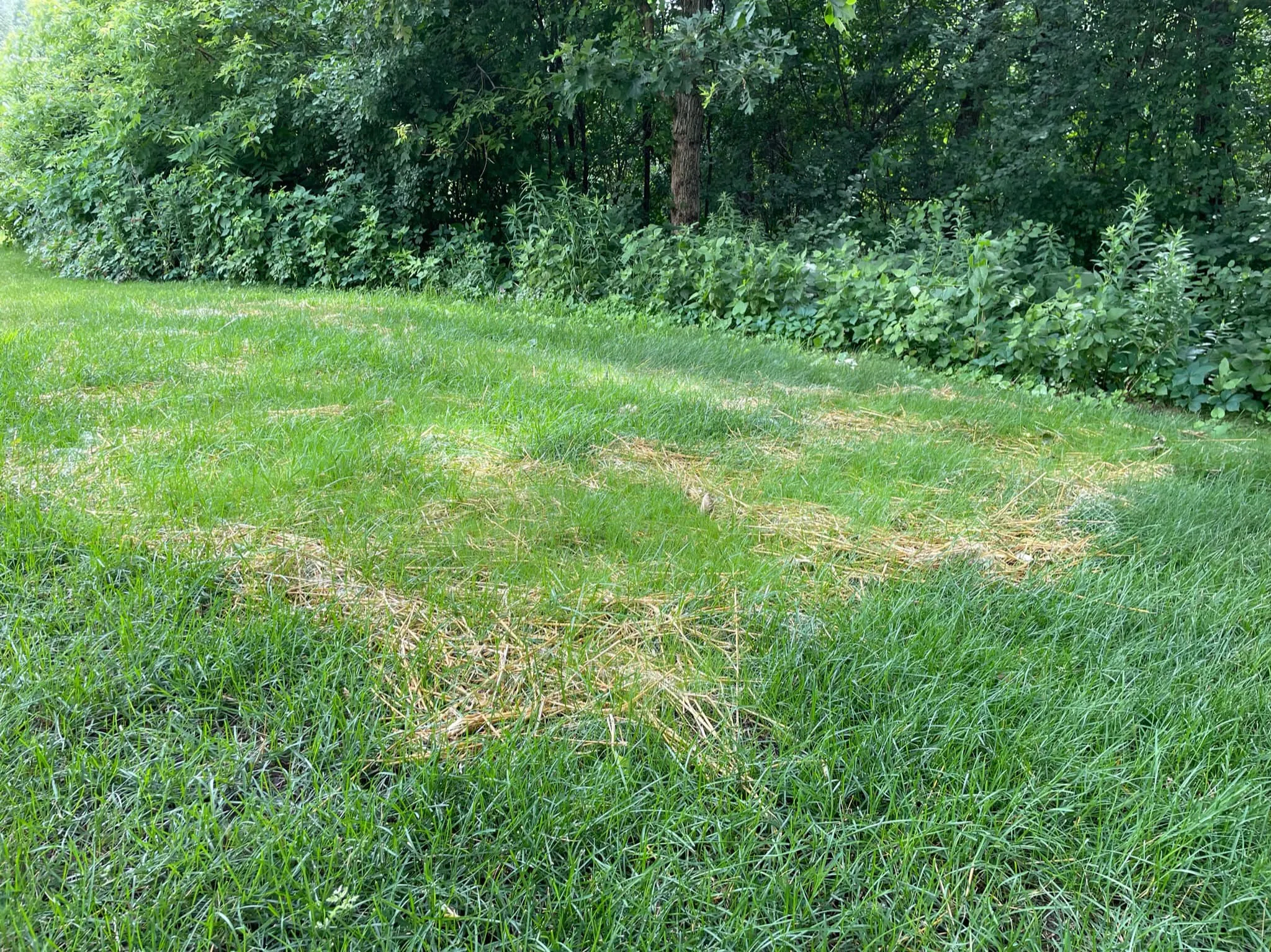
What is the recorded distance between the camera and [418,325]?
5742 mm

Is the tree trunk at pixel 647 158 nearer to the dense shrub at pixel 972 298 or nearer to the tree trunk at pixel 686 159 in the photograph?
the tree trunk at pixel 686 159

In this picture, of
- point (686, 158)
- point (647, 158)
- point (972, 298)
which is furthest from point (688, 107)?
point (972, 298)

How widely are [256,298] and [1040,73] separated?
8.44 m

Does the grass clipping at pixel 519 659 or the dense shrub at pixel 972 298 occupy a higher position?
the dense shrub at pixel 972 298

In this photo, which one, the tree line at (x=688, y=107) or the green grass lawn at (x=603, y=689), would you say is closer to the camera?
the green grass lawn at (x=603, y=689)

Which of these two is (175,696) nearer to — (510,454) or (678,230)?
(510,454)

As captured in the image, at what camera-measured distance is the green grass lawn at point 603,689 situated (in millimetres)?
1265

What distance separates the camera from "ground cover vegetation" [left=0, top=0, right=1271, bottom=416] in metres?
6.13

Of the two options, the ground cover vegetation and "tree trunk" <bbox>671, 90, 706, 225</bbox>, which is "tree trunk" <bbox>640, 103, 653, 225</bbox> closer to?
the ground cover vegetation

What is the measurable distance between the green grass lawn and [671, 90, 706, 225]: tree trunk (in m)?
6.13

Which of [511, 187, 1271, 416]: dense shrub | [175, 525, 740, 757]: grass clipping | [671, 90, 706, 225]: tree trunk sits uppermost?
[671, 90, 706, 225]: tree trunk

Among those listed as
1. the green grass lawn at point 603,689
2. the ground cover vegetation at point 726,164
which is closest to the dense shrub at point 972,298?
the ground cover vegetation at point 726,164

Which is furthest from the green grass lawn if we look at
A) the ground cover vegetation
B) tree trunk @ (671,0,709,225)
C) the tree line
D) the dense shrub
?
tree trunk @ (671,0,709,225)

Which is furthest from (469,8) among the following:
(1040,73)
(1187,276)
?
(1187,276)
